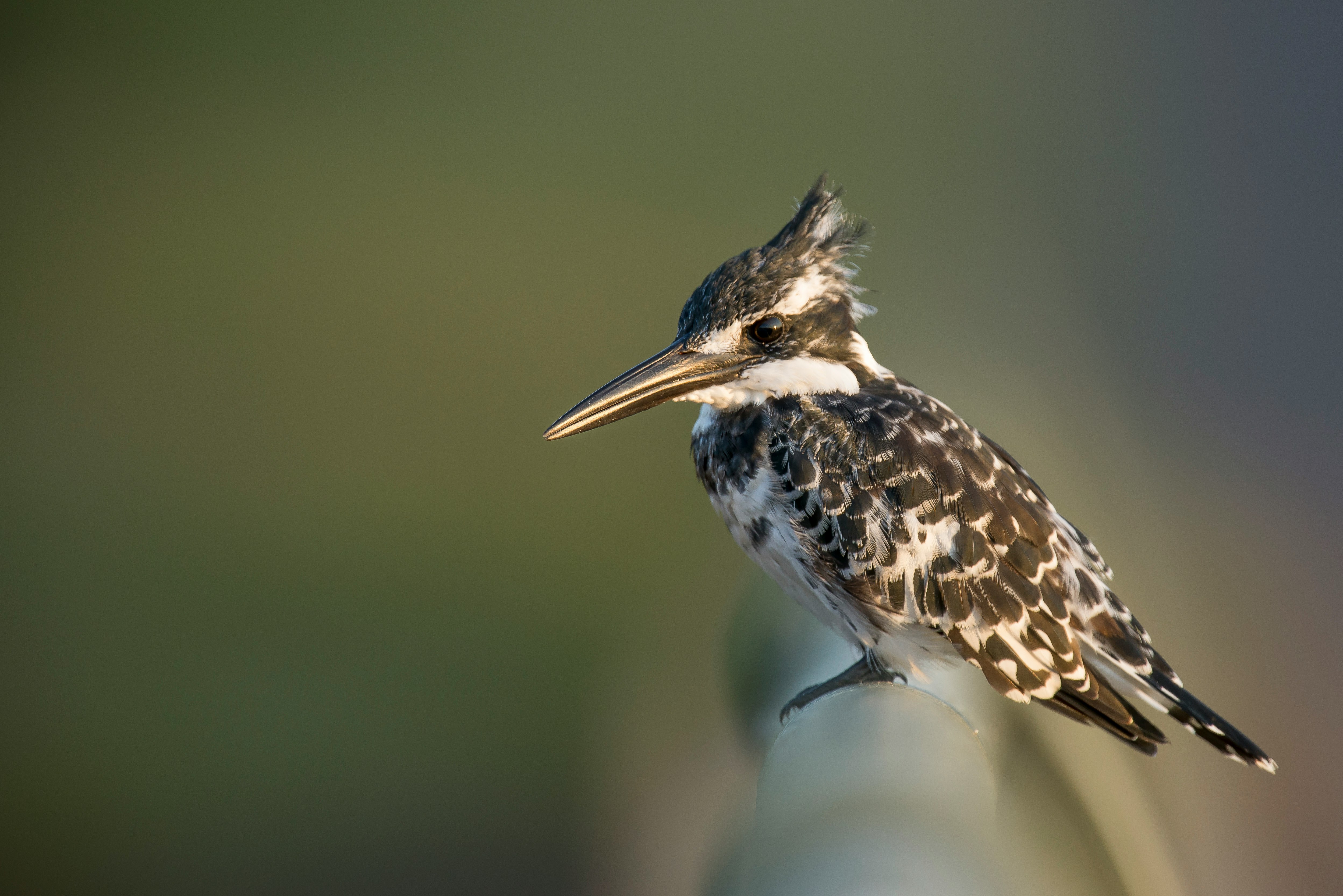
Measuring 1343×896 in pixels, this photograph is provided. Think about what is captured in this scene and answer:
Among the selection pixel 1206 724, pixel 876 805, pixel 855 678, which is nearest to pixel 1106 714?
pixel 1206 724

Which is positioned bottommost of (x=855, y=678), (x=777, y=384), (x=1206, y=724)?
(x=1206, y=724)

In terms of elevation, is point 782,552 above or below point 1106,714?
above

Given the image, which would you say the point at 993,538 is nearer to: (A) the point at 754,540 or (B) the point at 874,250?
(A) the point at 754,540

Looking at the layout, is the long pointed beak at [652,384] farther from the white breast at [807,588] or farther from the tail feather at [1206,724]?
the tail feather at [1206,724]

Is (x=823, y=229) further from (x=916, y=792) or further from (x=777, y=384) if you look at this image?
(x=916, y=792)

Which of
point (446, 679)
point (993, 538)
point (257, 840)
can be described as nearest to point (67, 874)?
point (257, 840)

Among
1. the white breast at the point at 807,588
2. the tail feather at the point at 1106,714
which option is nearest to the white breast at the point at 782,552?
the white breast at the point at 807,588

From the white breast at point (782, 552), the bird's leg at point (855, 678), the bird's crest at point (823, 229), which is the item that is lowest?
the bird's leg at point (855, 678)
